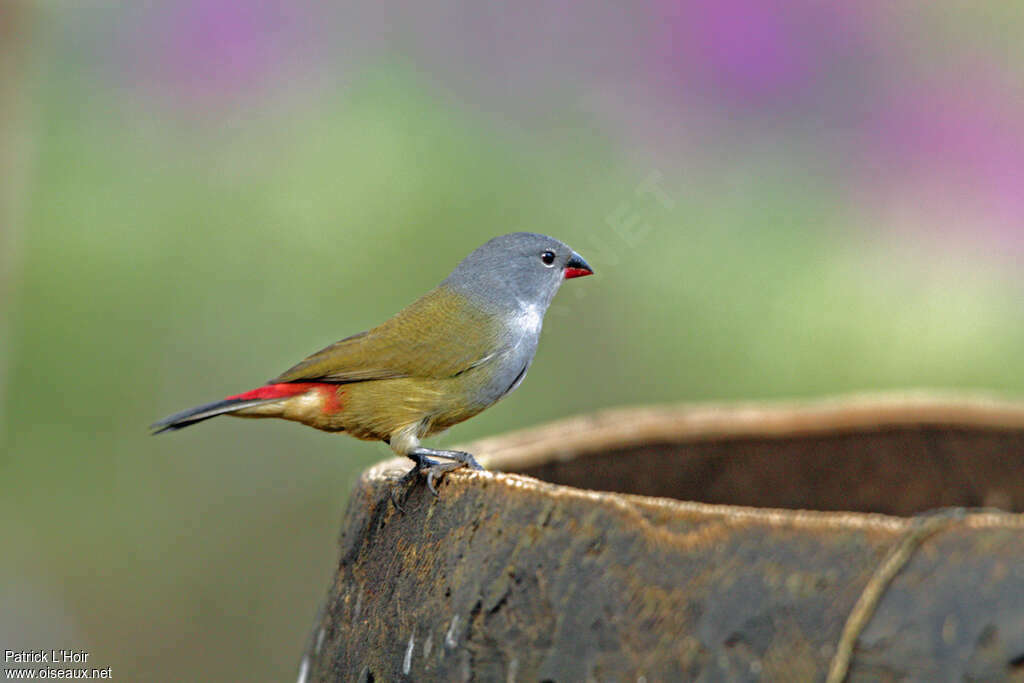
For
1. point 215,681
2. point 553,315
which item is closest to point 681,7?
point 553,315

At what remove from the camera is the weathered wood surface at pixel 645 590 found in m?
1.19

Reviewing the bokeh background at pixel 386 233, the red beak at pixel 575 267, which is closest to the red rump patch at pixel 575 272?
the red beak at pixel 575 267

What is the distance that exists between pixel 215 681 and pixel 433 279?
184 cm

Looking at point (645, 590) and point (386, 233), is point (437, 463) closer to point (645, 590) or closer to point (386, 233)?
point (645, 590)

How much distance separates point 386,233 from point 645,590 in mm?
3481

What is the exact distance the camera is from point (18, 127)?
3.31m

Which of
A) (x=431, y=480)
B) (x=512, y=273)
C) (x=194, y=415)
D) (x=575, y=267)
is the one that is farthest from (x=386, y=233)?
(x=431, y=480)

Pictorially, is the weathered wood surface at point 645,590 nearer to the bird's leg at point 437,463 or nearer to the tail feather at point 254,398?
the bird's leg at point 437,463

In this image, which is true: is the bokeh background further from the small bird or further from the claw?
the claw

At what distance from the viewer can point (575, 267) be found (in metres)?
2.55

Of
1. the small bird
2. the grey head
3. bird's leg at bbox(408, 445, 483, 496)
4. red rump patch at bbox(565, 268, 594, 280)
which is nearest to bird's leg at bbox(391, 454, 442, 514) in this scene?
bird's leg at bbox(408, 445, 483, 496)

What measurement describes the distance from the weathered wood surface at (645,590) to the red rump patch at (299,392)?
12.5 inches

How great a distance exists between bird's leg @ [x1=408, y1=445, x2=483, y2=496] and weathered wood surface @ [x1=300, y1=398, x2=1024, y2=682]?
39 millimetres

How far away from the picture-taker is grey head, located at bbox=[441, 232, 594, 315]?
2367 mm
